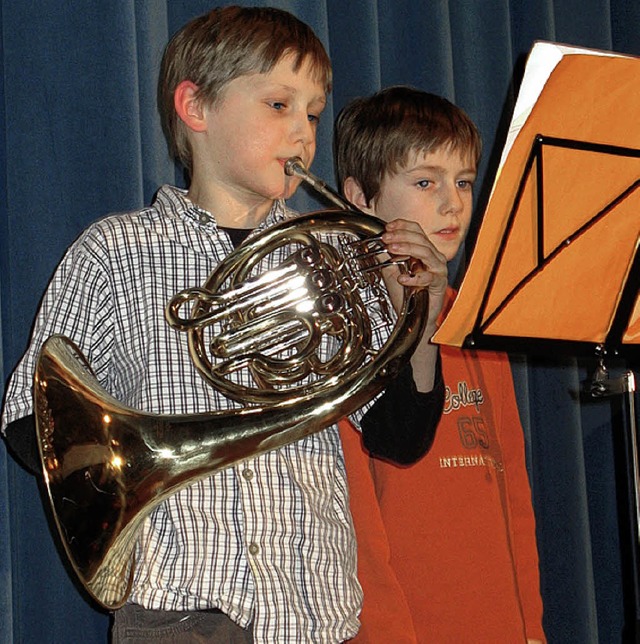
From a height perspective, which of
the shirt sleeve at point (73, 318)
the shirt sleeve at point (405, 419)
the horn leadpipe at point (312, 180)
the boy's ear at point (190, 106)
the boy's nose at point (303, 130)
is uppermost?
the boy's ear at point (190, 106)

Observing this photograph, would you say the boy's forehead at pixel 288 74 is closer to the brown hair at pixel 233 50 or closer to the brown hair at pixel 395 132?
the brown hair at pixel 233 50

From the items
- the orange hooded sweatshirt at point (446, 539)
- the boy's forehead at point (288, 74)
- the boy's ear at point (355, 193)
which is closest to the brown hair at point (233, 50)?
the boy's forehead at point (288, 74)

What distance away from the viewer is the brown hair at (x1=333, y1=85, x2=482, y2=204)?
1.65m

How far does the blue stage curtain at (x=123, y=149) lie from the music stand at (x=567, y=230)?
25.5 inches

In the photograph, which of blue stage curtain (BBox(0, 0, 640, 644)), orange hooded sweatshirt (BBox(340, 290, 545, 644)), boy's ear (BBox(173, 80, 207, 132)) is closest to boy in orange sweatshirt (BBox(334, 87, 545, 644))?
orange hooded sweatshirt (BBox(340, 290, 545, 644))

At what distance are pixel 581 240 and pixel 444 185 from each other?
561 millimetres

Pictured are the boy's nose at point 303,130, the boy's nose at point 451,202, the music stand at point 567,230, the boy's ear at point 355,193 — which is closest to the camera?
the music stand at point 567,230

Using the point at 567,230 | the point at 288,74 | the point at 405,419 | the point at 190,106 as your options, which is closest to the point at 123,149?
the point at 190,106

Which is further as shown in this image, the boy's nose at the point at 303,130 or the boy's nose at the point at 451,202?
the boy's nose at the point at 451,202

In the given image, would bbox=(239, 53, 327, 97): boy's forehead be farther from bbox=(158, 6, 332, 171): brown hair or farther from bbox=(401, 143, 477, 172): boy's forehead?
bbox=(401, 143, 477, 172): boy's forehead

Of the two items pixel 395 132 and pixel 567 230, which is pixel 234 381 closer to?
pixel 567 230

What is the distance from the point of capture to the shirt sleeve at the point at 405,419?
1.27m

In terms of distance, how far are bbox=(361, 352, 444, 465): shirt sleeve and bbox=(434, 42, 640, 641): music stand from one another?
0.19 meters

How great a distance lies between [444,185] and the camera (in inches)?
64.0
